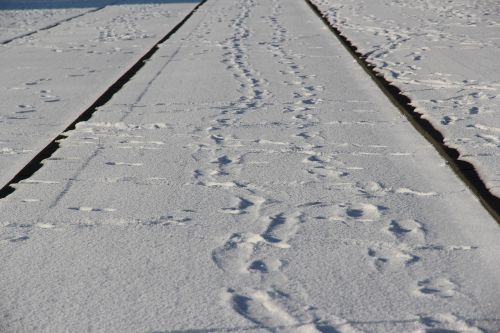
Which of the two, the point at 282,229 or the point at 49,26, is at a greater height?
the point at 282,229

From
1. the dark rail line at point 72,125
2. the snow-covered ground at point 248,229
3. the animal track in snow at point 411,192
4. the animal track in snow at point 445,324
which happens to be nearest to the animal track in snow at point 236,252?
the snow-covered ground at point 248,229

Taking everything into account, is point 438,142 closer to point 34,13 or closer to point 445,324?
point 445,324

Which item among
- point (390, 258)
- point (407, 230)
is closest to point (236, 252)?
point (390, 258)

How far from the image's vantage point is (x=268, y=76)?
10.2 meters

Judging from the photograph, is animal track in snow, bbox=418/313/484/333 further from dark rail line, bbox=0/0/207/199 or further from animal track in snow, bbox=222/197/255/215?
dark rail line, bbox=0/0/207/199

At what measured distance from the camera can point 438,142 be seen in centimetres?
643

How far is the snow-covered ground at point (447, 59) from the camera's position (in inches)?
264

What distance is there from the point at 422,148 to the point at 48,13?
18.4m

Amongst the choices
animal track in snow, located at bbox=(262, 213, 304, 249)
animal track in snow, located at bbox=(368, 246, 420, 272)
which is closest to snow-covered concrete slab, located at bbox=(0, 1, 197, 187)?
animal track in snow, located at bbox=(262, 213, 304, 249)

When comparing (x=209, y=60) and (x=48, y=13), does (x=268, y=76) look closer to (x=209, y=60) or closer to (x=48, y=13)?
(x=209, y=60)

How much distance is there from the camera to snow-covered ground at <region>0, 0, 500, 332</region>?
3.60 meters

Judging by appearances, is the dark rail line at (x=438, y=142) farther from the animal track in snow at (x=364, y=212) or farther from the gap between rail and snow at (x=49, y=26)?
the gap between rail and snow at (x=49, y=26)

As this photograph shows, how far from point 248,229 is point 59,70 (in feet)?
24.1

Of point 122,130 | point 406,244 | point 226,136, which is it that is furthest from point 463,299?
point 122,130
